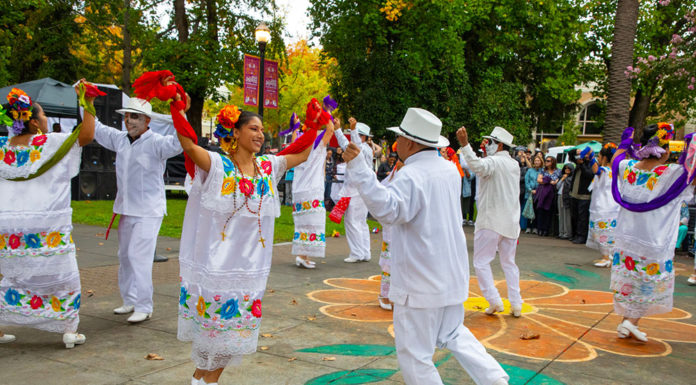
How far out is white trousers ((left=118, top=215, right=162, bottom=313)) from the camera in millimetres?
5484

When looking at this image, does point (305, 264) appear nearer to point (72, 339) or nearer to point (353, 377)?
point (72, 339)

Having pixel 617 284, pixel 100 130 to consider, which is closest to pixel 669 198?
pixel 617 284

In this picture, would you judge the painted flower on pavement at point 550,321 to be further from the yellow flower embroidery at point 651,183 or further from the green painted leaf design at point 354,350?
the yellow flower embroidery at point 651,183

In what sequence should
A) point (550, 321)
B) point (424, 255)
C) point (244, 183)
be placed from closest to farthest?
point (424, 255)
point (244, 183)
point (550, 321)

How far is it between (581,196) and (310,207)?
743cm

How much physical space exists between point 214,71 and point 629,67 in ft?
45.7

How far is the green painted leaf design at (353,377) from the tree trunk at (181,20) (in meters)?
19.1

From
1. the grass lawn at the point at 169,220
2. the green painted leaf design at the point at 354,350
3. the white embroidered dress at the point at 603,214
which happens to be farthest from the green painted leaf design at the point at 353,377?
the white embroidered dress at the point at 603,214

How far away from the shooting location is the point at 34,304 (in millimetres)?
4773

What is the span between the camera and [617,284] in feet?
18.6

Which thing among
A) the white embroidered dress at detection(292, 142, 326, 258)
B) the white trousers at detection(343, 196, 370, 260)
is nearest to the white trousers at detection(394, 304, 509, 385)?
the white embroidered dress at detection(292, 142, 326, 258)

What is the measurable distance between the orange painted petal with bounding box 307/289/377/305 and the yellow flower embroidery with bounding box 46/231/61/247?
2943 mm

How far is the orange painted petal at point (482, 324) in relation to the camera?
5559 mm

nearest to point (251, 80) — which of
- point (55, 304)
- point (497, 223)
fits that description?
point (497, 223)
